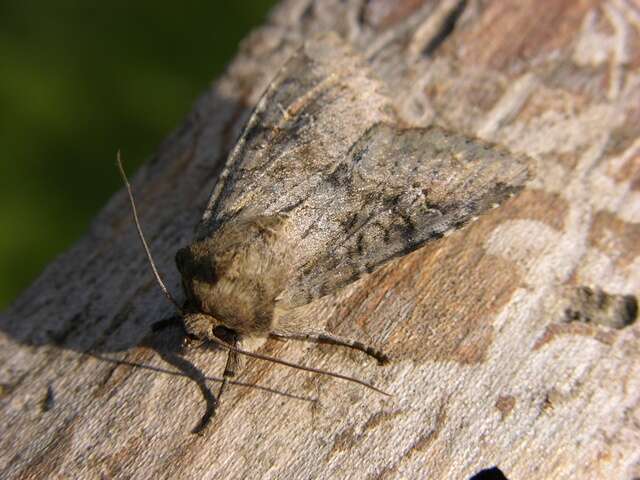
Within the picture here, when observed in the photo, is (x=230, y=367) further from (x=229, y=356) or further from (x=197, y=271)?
(x=197, y=271)

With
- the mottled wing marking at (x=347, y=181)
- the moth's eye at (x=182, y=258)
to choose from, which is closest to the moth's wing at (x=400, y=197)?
the mottled wing marking at (x=347, y=181)

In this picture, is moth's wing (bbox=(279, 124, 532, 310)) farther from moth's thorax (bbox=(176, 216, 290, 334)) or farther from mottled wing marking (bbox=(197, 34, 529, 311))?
moth's thorax (bbox=(176, 216, 290, 334))

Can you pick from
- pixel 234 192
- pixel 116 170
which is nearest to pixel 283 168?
pixel 234 192

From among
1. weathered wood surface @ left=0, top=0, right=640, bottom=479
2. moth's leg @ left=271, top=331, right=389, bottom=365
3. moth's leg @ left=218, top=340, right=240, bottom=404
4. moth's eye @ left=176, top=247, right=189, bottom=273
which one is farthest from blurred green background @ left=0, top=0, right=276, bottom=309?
moth's leg @ left=271, top=331, right=389, bottom=365

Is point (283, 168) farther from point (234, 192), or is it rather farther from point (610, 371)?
point (610, 371)

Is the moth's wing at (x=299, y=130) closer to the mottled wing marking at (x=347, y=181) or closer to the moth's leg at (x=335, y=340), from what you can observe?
the mottled wing marking at (x=347, y=181)

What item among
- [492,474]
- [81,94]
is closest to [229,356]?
[492,474]
